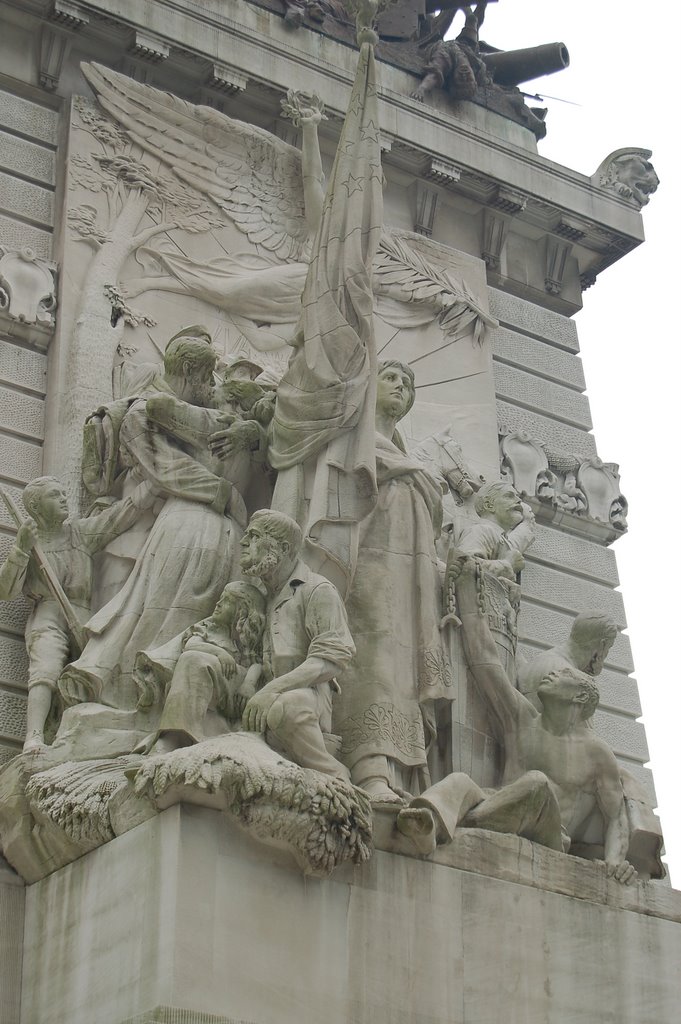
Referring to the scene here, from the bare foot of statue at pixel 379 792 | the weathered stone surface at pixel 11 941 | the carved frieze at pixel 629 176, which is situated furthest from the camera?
the carved frieze at pixel 629 176

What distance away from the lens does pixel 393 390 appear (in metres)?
11.8

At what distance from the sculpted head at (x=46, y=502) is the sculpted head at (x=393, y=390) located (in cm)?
224

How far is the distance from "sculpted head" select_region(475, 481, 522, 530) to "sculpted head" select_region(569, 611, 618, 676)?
1086mm

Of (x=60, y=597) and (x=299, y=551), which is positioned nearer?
(x=299, y=551)

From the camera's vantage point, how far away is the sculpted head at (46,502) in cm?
1094

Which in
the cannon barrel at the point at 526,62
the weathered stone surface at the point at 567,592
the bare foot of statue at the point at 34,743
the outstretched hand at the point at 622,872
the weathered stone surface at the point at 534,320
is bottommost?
the outstretched hand at the point at 622,872

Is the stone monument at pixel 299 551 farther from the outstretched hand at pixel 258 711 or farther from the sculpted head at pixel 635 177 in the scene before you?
the sculpted head at pixel 635 177

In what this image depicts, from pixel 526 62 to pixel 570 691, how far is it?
23.7 feet

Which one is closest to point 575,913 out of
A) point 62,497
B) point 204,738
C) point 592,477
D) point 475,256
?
point 204,738

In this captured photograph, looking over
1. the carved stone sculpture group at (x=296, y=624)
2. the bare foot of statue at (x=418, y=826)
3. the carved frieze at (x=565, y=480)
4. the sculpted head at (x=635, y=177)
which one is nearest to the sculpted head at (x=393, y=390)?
the carved stone sculpture group at (x=296, y=624)

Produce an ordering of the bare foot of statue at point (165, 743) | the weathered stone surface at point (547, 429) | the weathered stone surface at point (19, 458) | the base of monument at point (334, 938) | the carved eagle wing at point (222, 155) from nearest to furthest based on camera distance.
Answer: the base of monument at point (334, 938)
the bare foot of statue at point (165, 743)
the weathered stone surface at point (19, 458)
the carved eagle wing at point (222, 155)
the weathered stone surface at point (547, 429)

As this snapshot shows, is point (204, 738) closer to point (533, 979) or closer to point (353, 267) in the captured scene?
point (533, 979)

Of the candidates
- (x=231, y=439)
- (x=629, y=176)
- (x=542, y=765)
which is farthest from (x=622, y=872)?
(x=629, y=176)

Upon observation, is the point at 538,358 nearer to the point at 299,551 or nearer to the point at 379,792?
the point at 299,551
